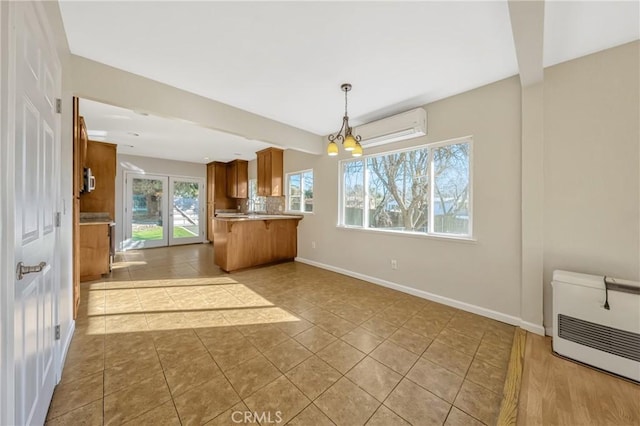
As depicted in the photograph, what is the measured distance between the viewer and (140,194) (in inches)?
251

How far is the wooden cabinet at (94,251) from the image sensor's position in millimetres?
3676

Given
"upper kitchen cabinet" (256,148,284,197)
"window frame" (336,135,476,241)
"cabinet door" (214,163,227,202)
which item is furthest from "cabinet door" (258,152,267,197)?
"window frame" (336,135,476,241)

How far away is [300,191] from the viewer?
204 inches

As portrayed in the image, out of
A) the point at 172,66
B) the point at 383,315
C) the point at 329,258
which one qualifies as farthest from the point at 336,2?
the point at 329,258

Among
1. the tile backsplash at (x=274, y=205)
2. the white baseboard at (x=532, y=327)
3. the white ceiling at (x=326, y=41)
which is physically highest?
the white ceiling at (x=326, y=41)

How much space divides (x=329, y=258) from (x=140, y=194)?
5420 millimetres

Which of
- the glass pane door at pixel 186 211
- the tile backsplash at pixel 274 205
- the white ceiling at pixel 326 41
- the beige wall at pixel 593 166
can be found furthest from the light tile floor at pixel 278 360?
the glass pane door at pixel 186 211

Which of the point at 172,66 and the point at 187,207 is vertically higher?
the point at 172,66

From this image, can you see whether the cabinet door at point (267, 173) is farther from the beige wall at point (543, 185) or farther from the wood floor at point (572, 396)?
the wood floor at point (572, 396)

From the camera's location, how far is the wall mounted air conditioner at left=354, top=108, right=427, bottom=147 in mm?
2984

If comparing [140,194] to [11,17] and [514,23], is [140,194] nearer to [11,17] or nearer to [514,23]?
[11,17]

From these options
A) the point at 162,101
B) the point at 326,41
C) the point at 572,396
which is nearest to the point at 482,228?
the point at 572,396

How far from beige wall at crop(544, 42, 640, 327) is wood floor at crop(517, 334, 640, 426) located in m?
0.61

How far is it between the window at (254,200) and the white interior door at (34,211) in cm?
483
